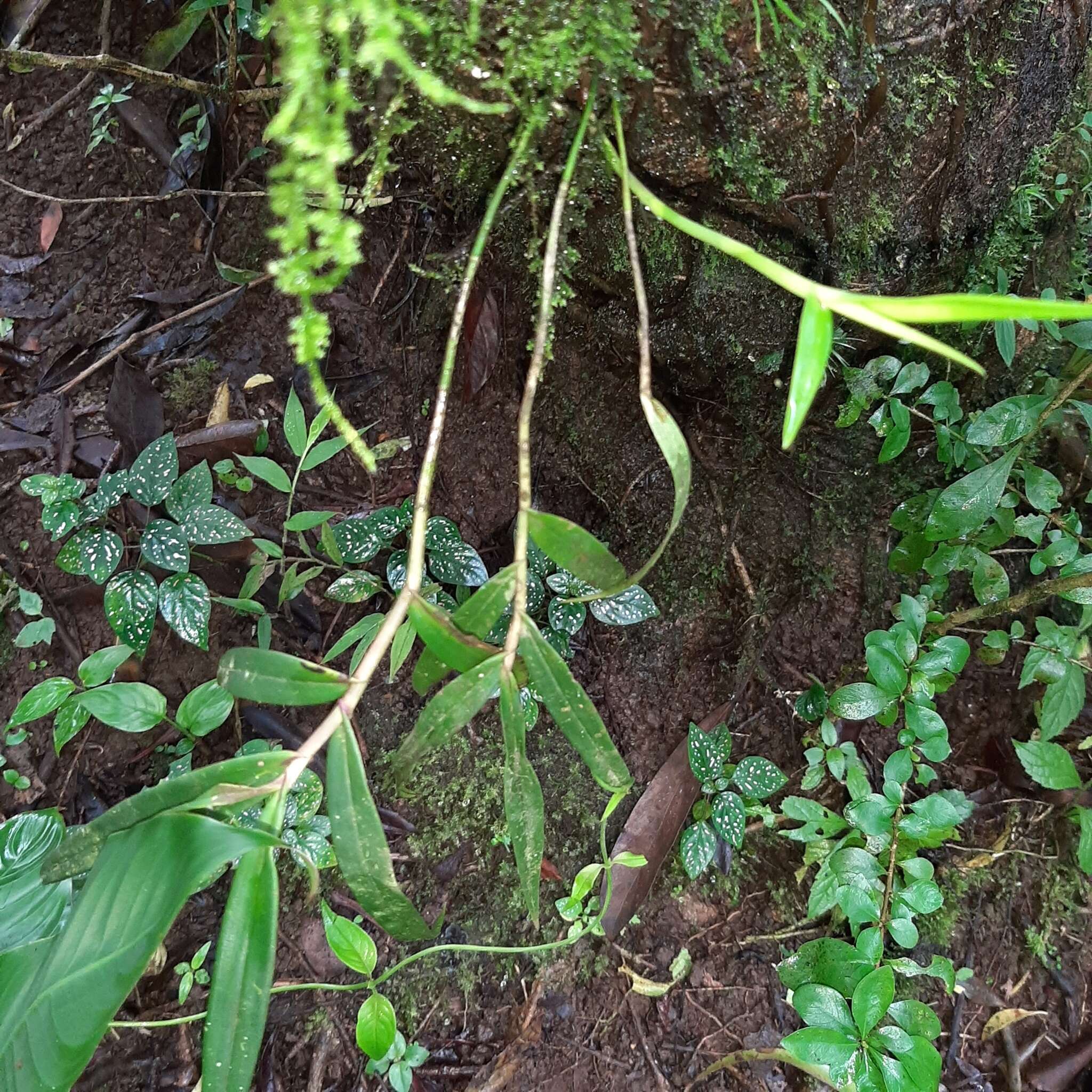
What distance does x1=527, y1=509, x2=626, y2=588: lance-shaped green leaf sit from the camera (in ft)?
2.04

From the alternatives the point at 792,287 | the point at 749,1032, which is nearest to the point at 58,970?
the point at 792,287

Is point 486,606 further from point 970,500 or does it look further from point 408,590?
point 970,500

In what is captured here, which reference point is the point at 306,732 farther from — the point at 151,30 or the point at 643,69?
the point at 151,30

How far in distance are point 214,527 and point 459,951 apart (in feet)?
2.86

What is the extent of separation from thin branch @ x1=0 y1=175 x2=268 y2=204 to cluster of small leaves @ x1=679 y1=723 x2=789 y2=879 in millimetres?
1376

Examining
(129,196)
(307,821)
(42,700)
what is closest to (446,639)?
(307,821)

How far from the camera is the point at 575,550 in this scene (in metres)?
0.64

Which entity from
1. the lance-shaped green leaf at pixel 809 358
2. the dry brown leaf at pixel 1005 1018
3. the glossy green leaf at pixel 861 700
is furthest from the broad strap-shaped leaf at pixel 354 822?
the dry brown leaf at pixel 1005 1018

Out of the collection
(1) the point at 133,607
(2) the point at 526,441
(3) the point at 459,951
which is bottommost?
(3) the point at 459,951

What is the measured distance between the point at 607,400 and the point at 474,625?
0.69 meters

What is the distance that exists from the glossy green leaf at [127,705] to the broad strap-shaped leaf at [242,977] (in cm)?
69

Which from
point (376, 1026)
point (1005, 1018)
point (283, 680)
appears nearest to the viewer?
point (283, 680)

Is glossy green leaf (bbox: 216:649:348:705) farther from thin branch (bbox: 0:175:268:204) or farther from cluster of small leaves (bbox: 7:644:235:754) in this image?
thin branch (bbox: 0:175:268:204)

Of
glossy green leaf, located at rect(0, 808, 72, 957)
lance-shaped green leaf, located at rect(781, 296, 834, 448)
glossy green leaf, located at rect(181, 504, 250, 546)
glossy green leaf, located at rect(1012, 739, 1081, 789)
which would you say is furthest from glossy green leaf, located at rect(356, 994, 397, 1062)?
glossy green leaf, located at rect(1012, 739, 1081, 789)
